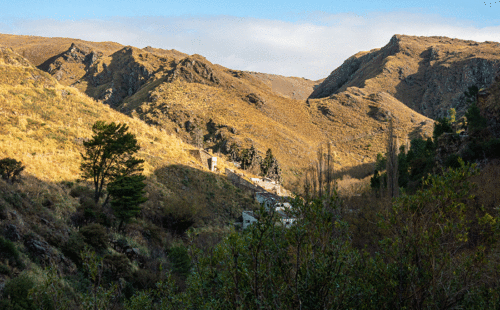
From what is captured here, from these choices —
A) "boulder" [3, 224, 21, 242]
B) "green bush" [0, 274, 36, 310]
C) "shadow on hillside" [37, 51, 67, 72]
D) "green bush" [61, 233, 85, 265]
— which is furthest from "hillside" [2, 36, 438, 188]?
"green bush" [0, 274, 36, 310]

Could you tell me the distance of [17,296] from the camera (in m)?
7.72

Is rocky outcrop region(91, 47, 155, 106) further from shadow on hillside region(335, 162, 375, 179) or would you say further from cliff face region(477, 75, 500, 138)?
cliff face region(477, 75, 500, 138)

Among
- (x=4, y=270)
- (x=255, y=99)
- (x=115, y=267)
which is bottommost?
(x=115, y=267)

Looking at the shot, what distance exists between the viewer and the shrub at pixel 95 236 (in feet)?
47.6

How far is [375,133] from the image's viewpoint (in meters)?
93.8

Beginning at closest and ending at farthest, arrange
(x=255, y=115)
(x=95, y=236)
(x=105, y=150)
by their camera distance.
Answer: (x=95, y=236)
(x=105, y=150)
(x=255, y=115)

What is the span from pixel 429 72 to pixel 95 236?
15687 cm

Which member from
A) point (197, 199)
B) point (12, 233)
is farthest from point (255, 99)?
point (12, 233)

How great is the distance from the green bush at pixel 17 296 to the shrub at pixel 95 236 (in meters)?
6.41

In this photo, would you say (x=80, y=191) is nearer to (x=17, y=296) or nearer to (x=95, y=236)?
(x=95, y=236)

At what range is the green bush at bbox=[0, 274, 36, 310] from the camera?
7.36m

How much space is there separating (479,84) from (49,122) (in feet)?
466

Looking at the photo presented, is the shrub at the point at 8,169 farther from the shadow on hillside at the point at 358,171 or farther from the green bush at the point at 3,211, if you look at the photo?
the shadow on hillside at the point at 358,171

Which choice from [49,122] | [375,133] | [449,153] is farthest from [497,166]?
[375,133]
